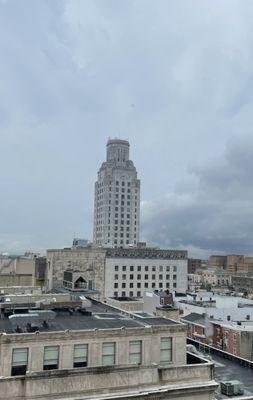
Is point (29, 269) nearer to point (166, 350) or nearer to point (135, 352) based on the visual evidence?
point (166, 350)

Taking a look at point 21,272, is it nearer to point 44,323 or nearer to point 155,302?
point 155,302

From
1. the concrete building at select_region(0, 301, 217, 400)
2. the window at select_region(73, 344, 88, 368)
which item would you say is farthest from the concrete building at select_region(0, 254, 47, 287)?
the window at select_region(73, 344, 88, 368)

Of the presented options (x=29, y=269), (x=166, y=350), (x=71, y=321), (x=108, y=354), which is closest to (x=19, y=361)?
(x=108, y=354)

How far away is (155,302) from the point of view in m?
102

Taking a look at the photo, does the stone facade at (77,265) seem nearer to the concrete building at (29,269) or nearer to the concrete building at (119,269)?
the concrete building at (119,269)

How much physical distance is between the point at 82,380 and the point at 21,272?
393 feet

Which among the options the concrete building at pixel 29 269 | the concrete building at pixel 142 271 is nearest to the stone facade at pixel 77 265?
the concrete building at pixel 142 271

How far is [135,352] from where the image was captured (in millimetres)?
33375

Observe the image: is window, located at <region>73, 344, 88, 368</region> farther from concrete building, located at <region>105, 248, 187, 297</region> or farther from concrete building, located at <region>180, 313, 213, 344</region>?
concrete building, located at <region>105, 248, 187, 297</region>

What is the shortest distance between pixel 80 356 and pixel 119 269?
11664cm

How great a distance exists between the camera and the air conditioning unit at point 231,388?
124 ft

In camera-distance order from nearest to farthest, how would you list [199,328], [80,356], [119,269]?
[80,356] → [199,328] → [119,269]

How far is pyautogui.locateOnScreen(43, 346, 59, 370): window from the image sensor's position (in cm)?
3075

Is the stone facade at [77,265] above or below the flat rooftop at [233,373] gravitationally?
above
